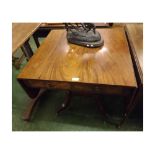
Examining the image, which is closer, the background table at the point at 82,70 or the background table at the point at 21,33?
the background table at the point at 82,70

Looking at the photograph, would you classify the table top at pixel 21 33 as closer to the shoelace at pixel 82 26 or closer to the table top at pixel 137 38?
the shoelace at pixel 82 26

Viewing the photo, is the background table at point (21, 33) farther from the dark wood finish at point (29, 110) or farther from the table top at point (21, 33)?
the dark wood finish at point (29, 110)

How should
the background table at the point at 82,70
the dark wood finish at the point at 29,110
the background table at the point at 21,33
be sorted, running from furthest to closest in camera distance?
the dark wood finish at the point at 29,110, the background table at the point at 21,33, the background table at the point at 82,70

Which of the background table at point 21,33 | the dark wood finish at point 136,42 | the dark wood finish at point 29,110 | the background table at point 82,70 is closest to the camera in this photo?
the background table at point 82,70

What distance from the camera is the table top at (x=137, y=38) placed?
1246 millimetres

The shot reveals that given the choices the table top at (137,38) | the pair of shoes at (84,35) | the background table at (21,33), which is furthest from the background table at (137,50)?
the background table at (21,33)

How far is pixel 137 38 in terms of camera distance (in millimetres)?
1503

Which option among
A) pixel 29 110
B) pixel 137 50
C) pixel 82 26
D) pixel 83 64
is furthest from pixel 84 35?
pixel 29 110

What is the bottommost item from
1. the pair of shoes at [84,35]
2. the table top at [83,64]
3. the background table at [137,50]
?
the background table at [137,50]

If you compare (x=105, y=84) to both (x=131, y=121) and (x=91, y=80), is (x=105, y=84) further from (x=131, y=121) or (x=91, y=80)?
(x=131, y=121)

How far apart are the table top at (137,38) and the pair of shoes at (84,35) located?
0.30 metres

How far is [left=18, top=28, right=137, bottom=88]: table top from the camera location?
108 cm

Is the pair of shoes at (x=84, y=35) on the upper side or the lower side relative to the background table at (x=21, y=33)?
lower

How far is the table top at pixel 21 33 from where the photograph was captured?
53.1 inches
